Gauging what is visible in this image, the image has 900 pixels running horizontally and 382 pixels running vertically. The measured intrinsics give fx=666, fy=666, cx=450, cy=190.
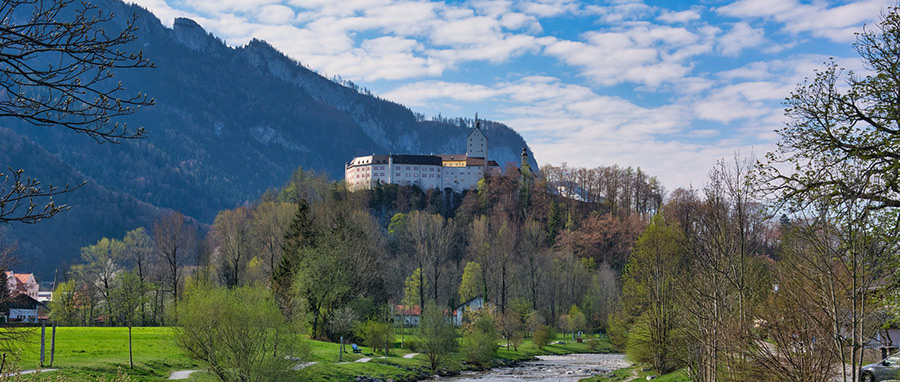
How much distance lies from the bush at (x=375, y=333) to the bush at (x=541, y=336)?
19980 mm

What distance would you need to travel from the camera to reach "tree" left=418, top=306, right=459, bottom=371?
4675 centimetres

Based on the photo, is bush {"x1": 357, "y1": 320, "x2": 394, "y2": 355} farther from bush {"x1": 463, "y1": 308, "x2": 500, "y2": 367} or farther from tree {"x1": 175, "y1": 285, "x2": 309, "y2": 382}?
tree {"x1": 175, "y1": 285, "x2": 309, "y2": 382}

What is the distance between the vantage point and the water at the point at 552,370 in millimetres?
43906

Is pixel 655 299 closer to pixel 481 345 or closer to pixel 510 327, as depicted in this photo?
pixel 481 345

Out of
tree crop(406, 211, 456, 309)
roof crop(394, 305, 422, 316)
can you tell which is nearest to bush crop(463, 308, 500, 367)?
tree crop(406, 211, 456, 309)

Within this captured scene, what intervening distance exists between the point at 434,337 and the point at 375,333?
548 centimetres

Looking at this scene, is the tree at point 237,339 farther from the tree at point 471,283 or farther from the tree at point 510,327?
→ the tree at point 471,283

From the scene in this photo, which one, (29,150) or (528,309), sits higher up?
(29,150)

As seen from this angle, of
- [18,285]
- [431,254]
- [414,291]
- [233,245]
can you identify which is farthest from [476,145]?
[18,285]

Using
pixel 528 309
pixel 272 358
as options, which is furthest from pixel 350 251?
pixel 272 358

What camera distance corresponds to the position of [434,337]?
1841 inches

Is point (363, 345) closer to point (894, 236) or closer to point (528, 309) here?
point (528, 309)

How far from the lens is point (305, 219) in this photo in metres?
58.1

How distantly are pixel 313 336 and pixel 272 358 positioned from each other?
26112 millimetres
